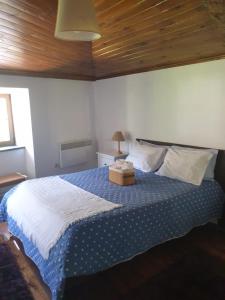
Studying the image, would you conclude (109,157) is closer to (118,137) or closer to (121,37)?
(118,137)

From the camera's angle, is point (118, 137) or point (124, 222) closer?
point (124, 222)

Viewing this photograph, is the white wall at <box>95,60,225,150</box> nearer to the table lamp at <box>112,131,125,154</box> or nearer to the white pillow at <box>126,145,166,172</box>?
the table lamp at <box>112,131,125,154</box>

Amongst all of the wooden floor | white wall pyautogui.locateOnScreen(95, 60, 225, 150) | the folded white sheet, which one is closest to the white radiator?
white wall pyautogui.locateOnScreen(95, 60, 225, 150)

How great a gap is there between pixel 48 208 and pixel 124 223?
2.21ft

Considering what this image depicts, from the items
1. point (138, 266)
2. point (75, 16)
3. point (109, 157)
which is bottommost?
point (138, 266)

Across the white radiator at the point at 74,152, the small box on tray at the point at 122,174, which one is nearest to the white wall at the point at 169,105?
the white radiator at the point at 74,152

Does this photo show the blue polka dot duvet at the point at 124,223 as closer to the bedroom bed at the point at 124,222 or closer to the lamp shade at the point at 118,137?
the bedroom bed at the point at 124,222

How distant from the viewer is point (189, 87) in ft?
10.3

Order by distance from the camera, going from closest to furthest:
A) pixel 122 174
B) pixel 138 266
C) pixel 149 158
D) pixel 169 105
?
pixel 138 266, pixel 122 174, pixel 149 158, pixel 169 105

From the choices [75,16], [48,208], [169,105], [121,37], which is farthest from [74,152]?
[75,16]

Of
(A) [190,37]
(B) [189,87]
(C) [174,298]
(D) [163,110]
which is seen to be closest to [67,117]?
(D) [163,110]

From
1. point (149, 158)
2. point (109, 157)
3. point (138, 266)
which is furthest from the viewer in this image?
point (109, 157)

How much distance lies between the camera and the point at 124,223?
2.04 m

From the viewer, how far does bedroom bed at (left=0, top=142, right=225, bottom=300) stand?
1.80 metres
